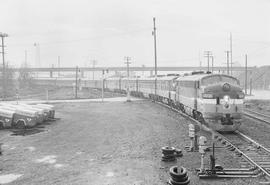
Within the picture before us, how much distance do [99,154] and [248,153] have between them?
593 centimetres

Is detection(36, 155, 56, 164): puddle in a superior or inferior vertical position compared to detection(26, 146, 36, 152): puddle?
superior

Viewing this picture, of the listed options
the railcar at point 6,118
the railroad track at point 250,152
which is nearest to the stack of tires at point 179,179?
the railroad track at point 250,152

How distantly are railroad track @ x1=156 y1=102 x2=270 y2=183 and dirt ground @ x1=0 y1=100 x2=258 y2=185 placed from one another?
44 cm

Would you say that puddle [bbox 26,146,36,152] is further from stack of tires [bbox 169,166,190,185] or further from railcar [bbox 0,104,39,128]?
stack of tires [bbox 169,166,190,185]

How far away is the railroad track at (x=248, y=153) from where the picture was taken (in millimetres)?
9875

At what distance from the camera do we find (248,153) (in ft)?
40.0

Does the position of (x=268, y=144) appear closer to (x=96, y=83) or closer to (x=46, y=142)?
(x=46, y=142)

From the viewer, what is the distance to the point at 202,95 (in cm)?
1644

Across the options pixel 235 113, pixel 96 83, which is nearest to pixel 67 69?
pixel 96 83

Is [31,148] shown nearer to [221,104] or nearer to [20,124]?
[20,124]

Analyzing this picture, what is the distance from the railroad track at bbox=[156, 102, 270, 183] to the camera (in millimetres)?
9875

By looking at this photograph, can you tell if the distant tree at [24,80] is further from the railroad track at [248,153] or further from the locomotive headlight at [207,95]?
the railroad track at [248,153]

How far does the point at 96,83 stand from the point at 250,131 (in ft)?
203

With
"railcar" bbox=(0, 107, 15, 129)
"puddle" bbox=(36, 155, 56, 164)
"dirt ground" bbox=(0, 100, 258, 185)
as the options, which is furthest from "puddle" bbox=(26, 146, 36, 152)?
"railcar" bbox=(0, 107, 15, 129)
